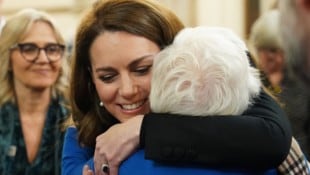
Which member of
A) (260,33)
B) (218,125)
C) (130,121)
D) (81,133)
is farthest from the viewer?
(260,33)

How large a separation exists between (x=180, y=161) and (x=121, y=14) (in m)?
0.50

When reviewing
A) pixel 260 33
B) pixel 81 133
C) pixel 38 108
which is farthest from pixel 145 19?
pixel 260 33

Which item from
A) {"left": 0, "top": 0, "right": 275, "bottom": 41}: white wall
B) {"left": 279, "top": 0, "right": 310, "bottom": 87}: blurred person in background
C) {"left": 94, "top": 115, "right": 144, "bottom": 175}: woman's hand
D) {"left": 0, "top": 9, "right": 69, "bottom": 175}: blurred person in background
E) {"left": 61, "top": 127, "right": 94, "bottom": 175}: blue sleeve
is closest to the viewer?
{"left": 279, "top": 0, "right": 310, "bottom": 87}: blurred person in background

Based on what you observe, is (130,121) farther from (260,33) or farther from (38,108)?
(260,33)

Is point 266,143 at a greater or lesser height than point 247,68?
lesser

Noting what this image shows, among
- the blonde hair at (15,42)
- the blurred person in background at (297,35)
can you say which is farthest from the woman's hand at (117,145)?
the blonde hair at (15,42)

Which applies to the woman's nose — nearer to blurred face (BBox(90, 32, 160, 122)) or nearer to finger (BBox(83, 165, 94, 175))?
blurred face (BBox(90, 32, 160, 122))

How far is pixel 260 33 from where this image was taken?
3486 millimetres

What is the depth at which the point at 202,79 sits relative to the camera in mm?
1409

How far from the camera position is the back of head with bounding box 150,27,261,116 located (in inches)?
55.4

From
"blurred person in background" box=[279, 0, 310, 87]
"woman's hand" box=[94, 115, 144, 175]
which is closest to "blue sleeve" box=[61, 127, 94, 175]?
"woman's hand" box=[94, 115, 144, 175]

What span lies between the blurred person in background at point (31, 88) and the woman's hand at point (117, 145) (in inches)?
49.7

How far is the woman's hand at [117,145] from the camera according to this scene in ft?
5.06

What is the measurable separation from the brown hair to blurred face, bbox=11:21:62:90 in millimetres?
1117
